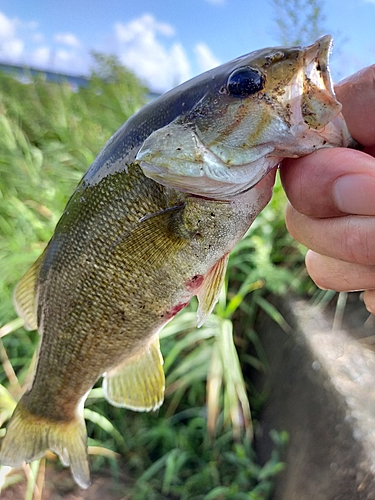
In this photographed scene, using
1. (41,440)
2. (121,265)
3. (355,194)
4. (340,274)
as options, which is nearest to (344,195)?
(355,194)

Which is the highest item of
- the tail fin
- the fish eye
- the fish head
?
the fish eye

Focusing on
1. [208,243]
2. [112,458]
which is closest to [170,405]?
[112,458]

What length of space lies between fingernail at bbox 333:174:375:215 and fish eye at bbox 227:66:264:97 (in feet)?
0.66

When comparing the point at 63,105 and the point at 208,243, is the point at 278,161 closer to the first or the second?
the point at 208,243

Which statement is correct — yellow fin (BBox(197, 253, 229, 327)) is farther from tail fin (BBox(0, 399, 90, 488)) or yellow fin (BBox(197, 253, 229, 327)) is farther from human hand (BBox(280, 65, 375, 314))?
tail fin (BBox(0, 399, 90, 488))

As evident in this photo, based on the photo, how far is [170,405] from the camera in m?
2.03

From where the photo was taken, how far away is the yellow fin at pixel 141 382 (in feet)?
3.47

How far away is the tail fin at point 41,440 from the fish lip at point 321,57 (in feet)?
3.33

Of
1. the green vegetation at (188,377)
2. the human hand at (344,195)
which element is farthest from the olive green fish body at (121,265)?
the green vegetation at (188,377)

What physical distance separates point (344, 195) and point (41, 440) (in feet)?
3.22

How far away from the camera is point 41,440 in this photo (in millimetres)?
1164

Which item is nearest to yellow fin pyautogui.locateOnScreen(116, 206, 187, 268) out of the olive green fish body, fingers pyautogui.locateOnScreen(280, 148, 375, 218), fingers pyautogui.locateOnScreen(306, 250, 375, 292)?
the olive green fish body

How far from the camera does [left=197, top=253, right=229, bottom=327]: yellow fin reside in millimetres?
855

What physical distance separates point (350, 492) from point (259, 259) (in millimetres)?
974
